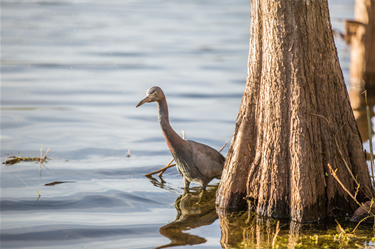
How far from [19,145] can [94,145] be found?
1.54 m

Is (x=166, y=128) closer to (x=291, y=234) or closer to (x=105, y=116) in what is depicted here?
(x=291, y=234)

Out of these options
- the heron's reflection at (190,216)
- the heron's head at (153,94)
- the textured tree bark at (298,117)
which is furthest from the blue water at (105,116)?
the heron's head at (153,94)

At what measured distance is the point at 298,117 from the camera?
5379 mm

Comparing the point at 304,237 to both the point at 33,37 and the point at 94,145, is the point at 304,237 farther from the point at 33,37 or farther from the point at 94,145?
the point at 33,37

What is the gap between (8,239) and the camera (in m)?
5.50

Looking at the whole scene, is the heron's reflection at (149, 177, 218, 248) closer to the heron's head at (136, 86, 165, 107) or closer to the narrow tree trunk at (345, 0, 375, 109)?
the heron's head at (136, 86, 165, 107)

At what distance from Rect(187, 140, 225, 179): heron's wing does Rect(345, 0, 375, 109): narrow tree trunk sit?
7151 millimetres

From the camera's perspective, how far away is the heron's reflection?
18.0 feet

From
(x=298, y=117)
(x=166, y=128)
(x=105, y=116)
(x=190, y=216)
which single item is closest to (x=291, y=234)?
(x=298, y=117)

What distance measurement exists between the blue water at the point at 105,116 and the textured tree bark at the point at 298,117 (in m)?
1.08

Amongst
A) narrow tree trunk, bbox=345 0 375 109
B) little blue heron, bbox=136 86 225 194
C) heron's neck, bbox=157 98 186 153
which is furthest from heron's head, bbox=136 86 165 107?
narrow tree trunk, bbox=345 0 375 109

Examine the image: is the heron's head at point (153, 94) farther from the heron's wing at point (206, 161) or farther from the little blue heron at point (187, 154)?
the heron's wing at point (206, 161)

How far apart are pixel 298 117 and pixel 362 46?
954 centimetres

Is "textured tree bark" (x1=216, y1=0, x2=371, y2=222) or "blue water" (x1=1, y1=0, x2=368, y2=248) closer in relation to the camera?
"textured tree bark" (x1=216, y1=0, x2=371, y2=222)
